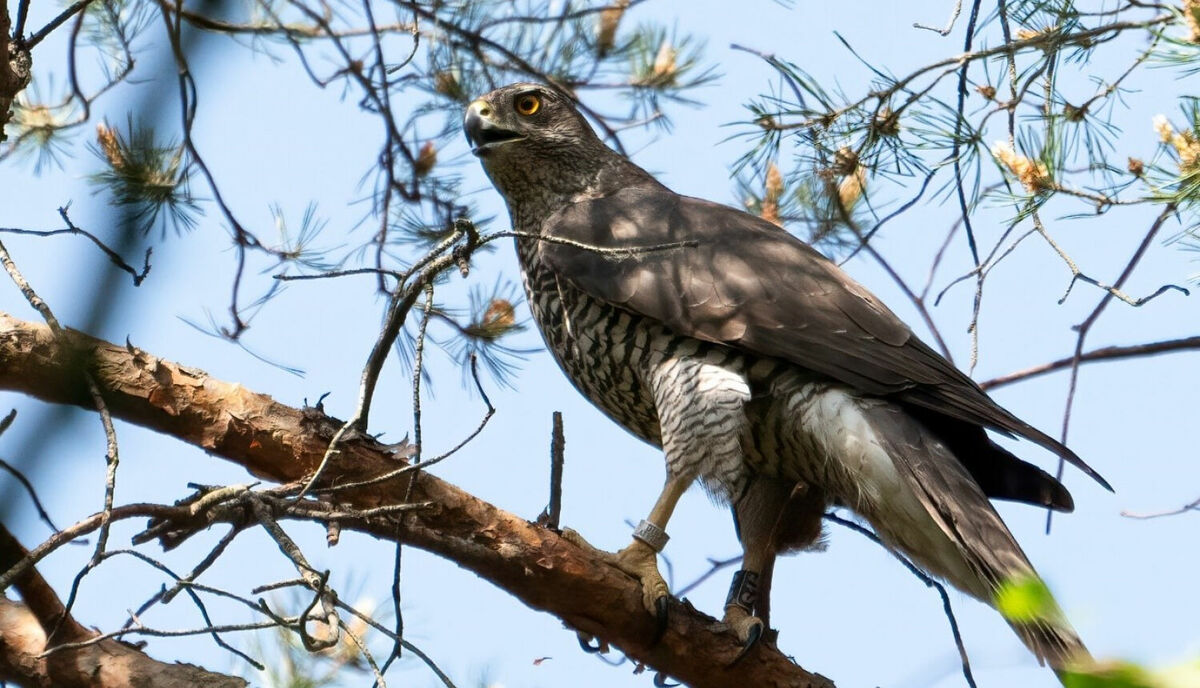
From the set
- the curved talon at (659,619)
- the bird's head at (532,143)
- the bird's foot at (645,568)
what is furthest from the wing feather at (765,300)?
the curved talon at (659,619)

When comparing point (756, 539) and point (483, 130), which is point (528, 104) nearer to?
point (483, 130)

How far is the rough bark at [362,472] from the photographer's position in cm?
278

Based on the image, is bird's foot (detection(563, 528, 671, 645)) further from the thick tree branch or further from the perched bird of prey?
the thick tree branch

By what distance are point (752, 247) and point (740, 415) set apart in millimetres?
761

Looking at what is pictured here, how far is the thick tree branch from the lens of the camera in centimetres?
275

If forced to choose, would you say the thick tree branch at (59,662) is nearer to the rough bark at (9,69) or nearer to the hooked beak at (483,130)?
the rough bark at (9,69)

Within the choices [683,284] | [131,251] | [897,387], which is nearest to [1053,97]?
[897,387]

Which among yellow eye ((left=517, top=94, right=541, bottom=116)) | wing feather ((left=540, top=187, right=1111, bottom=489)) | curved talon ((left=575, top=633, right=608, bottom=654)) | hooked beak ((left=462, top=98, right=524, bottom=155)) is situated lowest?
curved talon ((left=575, top=633, right=608, bottom=654))

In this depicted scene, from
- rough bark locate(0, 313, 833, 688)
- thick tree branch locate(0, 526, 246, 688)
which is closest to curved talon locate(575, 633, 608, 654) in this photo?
rough bark locate(0, 313, 833, 688)

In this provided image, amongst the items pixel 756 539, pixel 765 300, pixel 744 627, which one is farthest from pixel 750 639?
pixel 765 300

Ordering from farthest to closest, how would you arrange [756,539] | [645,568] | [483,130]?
[483,130], [756,539], [645,568]

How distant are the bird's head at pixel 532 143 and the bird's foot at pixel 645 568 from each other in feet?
5.55

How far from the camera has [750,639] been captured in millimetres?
3494

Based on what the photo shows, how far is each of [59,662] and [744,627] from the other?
6.05 ft
